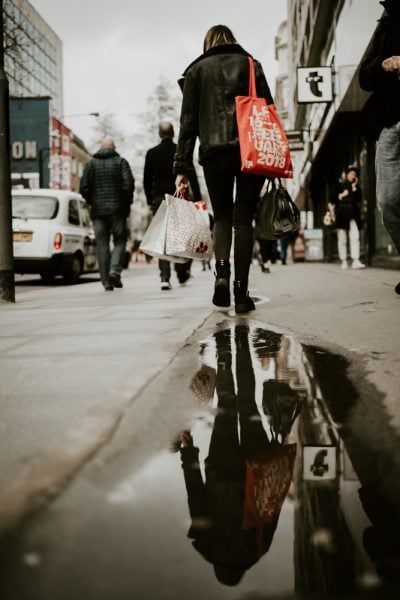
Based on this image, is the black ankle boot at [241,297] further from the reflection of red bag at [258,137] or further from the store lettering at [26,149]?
the store lettering at [26,149]

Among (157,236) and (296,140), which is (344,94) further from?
(296,140)

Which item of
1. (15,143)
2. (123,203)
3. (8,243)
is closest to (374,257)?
(123,203)

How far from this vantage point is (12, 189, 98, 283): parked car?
530 inches

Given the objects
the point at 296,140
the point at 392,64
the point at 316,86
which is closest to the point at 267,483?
the point at 392,64

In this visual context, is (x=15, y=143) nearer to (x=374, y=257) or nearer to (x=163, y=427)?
(x=374, y=257)

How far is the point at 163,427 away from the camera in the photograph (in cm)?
195

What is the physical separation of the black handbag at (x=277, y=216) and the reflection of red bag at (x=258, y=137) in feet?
0.49

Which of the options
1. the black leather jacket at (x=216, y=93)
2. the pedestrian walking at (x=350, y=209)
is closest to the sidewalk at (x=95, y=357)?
the black leather jacket at (x=216, y=93)

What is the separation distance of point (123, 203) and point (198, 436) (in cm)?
816

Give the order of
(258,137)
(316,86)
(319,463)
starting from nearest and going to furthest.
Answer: (319,463)
(258,137)
(316,86)

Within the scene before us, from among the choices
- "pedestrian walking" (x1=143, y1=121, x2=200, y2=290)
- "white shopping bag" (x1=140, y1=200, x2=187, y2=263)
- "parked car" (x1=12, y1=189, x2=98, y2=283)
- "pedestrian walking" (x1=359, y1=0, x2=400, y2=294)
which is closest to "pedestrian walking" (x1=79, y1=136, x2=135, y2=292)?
"pedestrian walking" (x1=143, y1=121, x2=200, y2=290)

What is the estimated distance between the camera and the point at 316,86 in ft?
59.0

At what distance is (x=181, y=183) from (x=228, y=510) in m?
4.32

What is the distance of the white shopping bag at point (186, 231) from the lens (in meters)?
5.47
